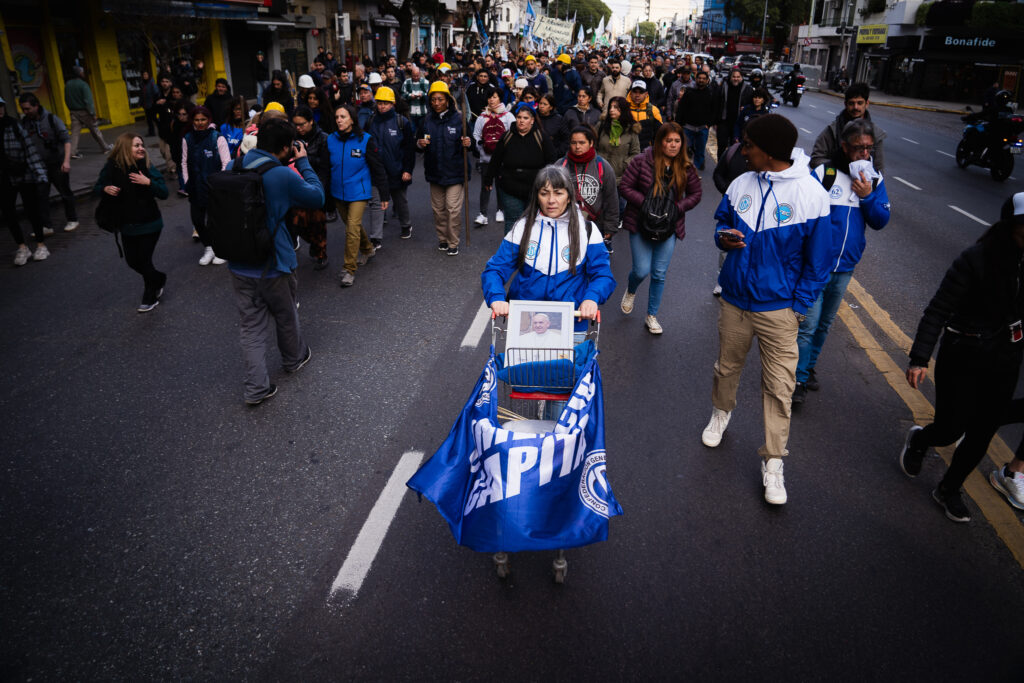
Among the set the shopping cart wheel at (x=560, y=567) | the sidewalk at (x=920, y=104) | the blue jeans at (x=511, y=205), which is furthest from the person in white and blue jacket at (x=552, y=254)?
the sidewalk at (x=920, y=104)

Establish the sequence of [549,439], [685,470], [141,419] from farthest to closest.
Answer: [141,419] → [685,470] → [549,439]

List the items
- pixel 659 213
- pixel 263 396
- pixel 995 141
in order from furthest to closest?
1. pixel 995 141
2. pixel 659 213
3. pixel 263 396

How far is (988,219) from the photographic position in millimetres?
11648

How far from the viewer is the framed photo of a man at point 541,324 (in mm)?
3291

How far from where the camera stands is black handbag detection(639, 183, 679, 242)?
6.05m

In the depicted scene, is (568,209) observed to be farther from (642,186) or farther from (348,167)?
(348,167)

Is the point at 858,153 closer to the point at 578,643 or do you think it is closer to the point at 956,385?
the point at 956,385

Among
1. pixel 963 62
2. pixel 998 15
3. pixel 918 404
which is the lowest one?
pixel 918 404

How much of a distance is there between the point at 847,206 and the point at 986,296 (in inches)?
49.5

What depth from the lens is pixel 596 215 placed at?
646 centimetres

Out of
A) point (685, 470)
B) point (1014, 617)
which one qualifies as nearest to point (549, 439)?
point (685, 470)

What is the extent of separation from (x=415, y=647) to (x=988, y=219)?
12.4 m

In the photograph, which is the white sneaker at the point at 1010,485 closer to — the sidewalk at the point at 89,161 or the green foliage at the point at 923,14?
the sidewalk at the point at 89,161

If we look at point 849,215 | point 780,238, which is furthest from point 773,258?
point 849,215
